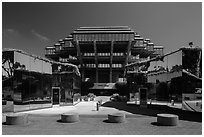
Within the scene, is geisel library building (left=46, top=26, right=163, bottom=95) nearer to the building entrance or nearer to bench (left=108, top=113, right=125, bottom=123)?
the building entrance

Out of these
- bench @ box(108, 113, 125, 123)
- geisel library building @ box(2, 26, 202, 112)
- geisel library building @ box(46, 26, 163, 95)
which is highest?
geisel library building @ box(46, 26, 163, 95)

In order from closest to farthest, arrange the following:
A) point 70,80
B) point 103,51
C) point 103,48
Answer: point 70,80
point 103,48
point 103,51

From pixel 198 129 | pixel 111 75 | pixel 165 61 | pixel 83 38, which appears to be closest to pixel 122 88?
pixel 111 75

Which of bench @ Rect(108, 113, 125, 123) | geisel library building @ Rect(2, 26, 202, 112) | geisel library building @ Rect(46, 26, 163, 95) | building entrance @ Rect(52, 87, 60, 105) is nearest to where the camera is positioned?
bench @ Rect(108, 113, 125, 123)

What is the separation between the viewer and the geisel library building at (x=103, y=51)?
59.3 m

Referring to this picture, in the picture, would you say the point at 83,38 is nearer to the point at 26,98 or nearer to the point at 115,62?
the point at 115,62

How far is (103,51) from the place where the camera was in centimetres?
6550

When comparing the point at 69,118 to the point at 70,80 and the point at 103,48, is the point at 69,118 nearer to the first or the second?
the point at 70,80

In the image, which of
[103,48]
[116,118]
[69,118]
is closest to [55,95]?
[69,118]

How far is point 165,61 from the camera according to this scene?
18.7 meters

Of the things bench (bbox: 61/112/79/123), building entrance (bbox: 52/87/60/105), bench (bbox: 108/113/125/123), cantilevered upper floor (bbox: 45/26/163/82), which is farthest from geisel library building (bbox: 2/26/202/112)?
cantilevered upper floor (bbox: 45/26/163/82)

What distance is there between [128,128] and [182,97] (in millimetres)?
8219

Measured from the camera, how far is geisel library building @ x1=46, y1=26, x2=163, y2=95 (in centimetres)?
5934

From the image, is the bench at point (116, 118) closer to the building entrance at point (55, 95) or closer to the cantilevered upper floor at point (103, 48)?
the building entrance at point (55, 95)
